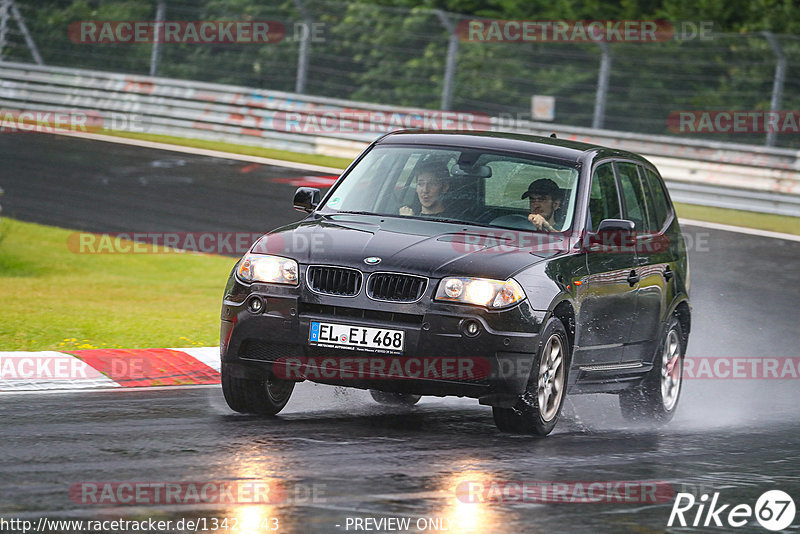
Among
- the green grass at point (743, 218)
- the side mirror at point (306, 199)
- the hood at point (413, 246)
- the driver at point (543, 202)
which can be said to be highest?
the driver at point (543, 202)

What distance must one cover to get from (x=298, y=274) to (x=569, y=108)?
56.7 feet

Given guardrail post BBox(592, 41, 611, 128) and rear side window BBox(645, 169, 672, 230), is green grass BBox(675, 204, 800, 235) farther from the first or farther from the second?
rear side window BBox(645, 169, 672, 230)

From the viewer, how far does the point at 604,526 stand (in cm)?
575

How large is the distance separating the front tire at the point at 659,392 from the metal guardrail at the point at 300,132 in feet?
40.1

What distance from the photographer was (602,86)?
914 inches

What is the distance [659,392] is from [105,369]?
379 centimetres

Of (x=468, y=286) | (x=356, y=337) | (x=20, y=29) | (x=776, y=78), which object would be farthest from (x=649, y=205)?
(x=20, y=29)

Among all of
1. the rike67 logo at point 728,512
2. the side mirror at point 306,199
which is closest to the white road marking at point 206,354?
the side mirror at point 306,199

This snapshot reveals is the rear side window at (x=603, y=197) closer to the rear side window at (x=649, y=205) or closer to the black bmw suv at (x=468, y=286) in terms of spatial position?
the black bmw suv at (x=468, y=286)

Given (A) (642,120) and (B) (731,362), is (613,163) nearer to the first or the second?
(B) (731,362)

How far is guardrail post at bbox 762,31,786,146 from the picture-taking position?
853 inches

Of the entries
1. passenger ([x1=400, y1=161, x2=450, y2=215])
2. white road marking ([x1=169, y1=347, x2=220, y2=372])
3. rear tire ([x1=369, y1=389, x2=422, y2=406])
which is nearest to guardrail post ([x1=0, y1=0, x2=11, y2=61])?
white road marking ([x1=169, y1=347, x2=220, y2=372])

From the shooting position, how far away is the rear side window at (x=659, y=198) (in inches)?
394

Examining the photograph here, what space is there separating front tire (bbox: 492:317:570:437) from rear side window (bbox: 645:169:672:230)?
2.29 metres
